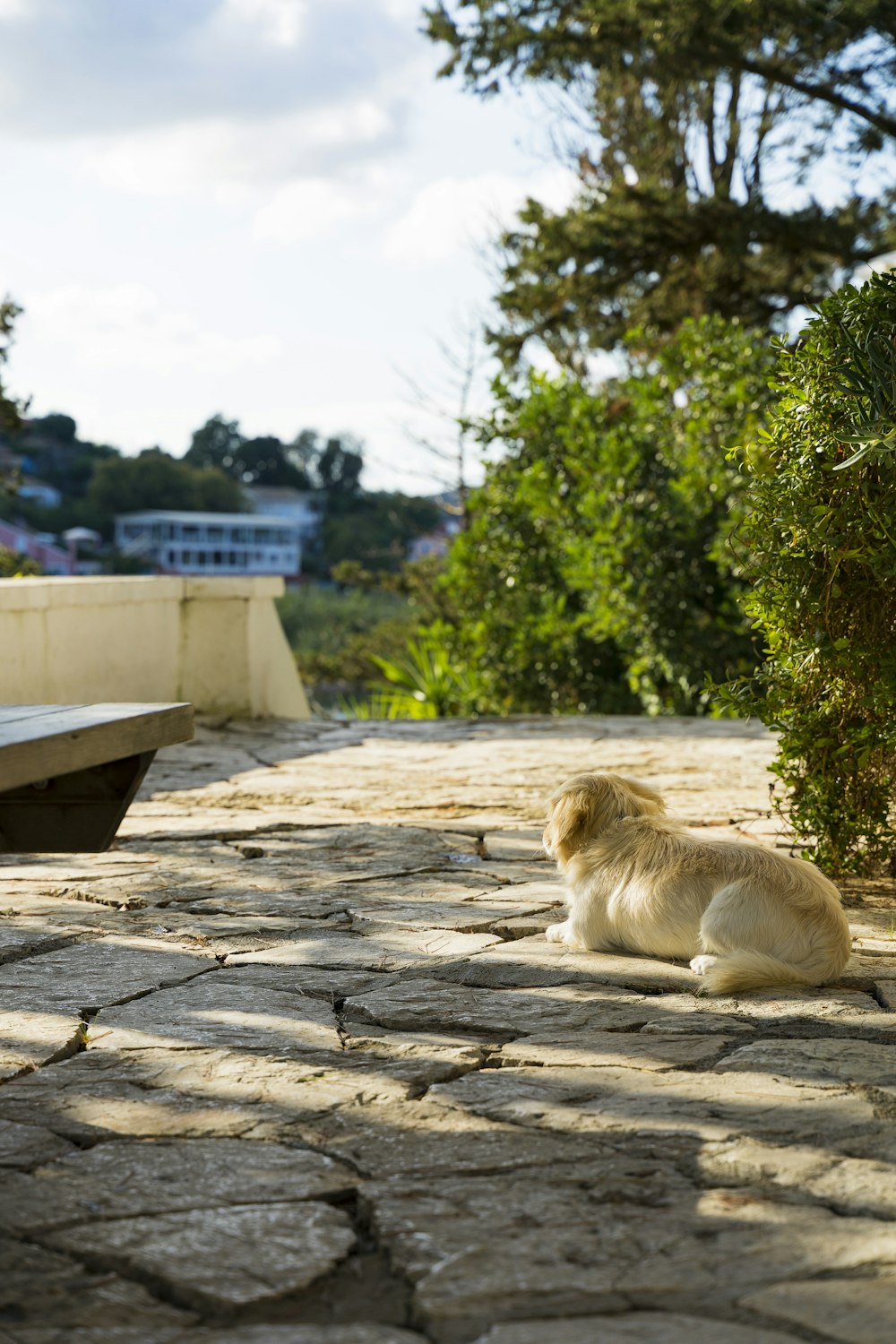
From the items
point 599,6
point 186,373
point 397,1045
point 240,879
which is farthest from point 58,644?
point 186,373

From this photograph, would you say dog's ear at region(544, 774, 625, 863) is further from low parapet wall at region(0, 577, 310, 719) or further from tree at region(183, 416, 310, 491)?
tree at region(183, 416, 310, 491)

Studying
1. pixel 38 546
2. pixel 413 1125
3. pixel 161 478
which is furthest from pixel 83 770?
pixel 161 478

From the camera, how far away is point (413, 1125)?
2.59m

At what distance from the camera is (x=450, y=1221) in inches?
86.3

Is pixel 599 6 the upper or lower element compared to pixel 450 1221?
upper

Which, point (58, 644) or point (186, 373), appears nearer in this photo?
point (58, 644)

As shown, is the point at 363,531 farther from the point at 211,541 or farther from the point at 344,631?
the point at 211,541

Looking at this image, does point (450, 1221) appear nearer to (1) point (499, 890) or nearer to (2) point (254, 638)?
(1) point (499, 890)

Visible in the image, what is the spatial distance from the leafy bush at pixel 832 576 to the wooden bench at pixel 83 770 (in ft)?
6.64

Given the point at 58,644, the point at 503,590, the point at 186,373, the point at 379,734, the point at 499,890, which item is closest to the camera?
the point at 499,890

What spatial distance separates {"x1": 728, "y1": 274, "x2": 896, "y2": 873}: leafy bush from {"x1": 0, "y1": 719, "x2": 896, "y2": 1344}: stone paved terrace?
1.27 ft

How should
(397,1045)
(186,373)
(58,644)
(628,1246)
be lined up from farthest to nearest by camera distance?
1. (186,373)
2. (58,644)
3. (397,1045)
4. (628,1246)

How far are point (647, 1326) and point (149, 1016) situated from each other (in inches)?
67.6

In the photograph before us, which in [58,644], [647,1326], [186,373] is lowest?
[647,1326]
